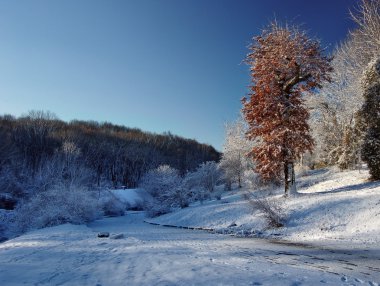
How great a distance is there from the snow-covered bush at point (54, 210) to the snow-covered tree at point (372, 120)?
25224mm

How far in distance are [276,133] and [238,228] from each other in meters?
6.71

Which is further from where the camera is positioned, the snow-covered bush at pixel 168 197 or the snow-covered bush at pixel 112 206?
the snow-covered bush at pixel 112 206

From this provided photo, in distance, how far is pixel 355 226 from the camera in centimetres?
1612

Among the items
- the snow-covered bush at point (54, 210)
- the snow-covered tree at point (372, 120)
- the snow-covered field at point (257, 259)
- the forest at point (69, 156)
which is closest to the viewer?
the snow-covered field at point (257, 259)

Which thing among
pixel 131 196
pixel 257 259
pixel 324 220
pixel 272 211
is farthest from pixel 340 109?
pixel 131 196

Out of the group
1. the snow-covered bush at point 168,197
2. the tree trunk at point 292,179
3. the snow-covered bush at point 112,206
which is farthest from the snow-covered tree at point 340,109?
the snow-covered bush at point 112,206

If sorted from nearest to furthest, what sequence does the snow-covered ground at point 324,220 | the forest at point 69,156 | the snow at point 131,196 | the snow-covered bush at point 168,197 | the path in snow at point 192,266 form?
the path in snow at point 192,266, the snow-covered ground at point 324,220, the snow-covered bush at point 168,197, the forest at point 69,156, the snow at point 131,196

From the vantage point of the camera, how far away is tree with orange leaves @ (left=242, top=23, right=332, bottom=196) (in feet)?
76.6

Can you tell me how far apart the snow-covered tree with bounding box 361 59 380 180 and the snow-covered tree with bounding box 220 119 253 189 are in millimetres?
30839

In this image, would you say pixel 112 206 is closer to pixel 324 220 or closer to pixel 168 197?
pixel 168 197

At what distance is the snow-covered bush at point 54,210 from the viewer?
1240 inches

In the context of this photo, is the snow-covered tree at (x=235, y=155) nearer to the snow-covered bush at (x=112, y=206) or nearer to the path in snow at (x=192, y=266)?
the snow-covered bush at (x=112, y=206)

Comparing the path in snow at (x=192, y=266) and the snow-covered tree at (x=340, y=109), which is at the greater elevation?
the snow-covered tree at (x=340, y=109)

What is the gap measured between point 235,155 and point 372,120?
34.0 metres
